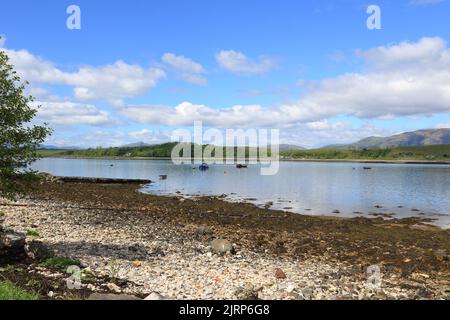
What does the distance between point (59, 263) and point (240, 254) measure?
35.5ft

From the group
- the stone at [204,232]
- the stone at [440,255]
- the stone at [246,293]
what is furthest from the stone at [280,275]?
the stone at [204,232]

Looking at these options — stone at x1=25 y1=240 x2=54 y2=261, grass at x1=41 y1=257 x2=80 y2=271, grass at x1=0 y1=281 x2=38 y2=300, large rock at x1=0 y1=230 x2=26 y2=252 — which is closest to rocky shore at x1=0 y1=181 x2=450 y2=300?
grass at x1=41 y1=257 x2=80 y2=271

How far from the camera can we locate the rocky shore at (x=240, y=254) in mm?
15930

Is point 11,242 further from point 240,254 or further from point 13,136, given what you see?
point 240,254

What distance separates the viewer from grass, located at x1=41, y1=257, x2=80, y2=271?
16.6m

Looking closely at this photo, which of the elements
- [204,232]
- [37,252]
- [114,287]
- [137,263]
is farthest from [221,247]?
[37,252]

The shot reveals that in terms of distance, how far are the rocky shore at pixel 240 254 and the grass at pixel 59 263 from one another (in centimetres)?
29

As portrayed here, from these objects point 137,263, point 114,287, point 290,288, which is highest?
point 114,287

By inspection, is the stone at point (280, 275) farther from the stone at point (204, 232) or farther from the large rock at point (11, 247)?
the stone at point (204, 232)

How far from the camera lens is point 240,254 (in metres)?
23.8

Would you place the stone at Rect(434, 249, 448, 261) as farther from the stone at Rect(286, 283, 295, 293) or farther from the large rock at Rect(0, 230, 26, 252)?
the large rock at Rect(0, 230, 26, 252)

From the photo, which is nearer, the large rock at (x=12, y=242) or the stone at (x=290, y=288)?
the stone at (x=290, y=288)

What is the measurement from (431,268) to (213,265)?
12.5 m

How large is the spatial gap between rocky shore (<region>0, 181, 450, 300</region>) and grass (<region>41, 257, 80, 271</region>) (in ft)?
0.97
